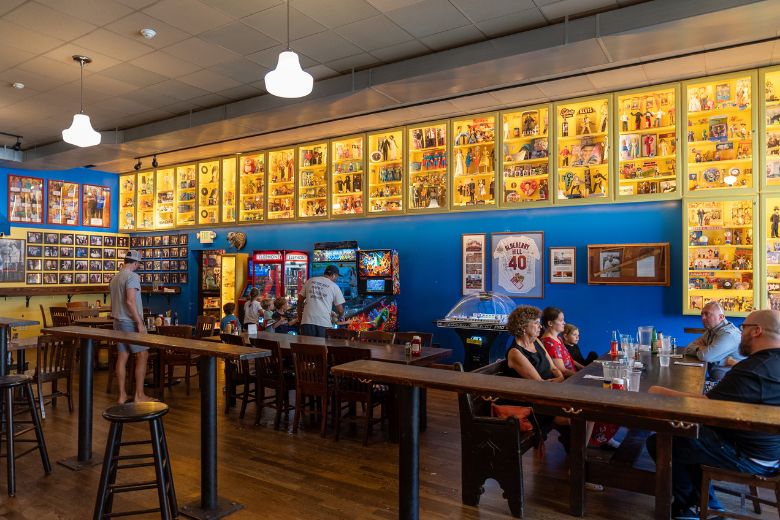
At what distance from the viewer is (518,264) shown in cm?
718

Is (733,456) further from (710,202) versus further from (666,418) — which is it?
(710,202)

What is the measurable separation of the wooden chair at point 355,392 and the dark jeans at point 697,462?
2.30 metres

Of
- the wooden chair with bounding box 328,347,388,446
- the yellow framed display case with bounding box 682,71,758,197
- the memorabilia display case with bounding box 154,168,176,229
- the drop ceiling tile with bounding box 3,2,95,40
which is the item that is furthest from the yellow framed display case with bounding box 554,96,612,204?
the memorabilia display case with bounding box 154,168,176,229

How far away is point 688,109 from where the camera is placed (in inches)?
242

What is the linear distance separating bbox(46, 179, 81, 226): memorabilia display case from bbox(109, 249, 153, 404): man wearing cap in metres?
6.57

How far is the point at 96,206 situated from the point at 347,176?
20.9 ft

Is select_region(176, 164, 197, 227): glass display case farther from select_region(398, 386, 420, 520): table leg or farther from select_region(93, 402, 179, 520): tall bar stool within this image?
select_region(398, 386, 420, 520): table leg

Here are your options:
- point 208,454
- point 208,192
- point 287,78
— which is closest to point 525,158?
point 287,78

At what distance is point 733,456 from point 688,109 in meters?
4.68

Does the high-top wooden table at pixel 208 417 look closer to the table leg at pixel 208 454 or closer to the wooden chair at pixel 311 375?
the table leg at pixel 208 454

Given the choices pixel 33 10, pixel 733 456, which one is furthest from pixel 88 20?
pixel 733 456

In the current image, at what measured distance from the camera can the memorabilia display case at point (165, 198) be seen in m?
11.0

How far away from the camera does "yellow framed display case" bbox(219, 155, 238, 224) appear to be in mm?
10039

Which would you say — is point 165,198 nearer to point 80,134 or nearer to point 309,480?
point 80,134
